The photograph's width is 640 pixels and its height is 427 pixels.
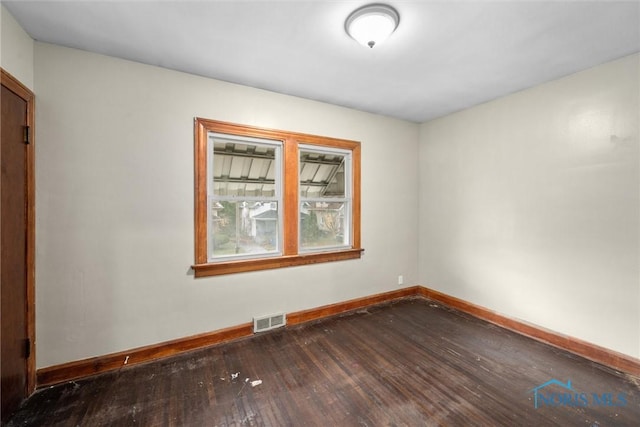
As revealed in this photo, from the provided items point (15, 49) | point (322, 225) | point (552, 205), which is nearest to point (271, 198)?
point (322, 225)

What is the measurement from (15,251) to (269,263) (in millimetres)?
1899

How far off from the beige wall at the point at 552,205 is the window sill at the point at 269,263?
1.50 meters

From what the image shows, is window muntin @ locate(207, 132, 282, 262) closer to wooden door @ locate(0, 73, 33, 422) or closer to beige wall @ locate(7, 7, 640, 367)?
beige wall @ locate(7, 7, 640, 367)

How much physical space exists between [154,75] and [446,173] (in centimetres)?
360

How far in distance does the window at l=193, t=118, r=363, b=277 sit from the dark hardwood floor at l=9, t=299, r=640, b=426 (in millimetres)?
904

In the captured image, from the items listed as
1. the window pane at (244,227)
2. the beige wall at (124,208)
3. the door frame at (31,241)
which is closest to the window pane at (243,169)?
the window pane at (244,227)

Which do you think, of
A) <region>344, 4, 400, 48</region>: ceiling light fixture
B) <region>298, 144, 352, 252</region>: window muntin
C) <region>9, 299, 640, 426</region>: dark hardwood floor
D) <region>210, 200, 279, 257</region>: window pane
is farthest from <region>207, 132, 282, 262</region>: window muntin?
<region>344, 4, 400, 48</region>: ceiling light fixture

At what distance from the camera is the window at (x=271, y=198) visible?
8.60ft

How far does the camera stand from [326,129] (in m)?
3.25

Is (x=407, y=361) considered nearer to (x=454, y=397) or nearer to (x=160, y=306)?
(x=454, y=397)

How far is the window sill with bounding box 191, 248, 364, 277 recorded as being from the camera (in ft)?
8.39

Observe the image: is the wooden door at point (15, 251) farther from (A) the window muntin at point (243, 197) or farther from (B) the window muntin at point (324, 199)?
(B) the window muntin at point (324, 199)

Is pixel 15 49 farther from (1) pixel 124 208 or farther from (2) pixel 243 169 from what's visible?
(2) pixel 243 169

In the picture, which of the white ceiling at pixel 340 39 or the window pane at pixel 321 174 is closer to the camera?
the white ceiling at pixel 340 39
